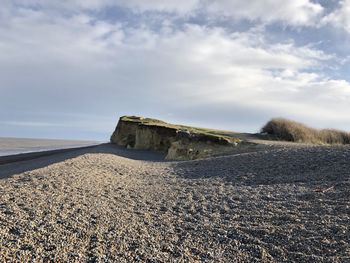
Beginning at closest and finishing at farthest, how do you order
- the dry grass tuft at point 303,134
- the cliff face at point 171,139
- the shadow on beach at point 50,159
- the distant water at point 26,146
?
the shadow on beach at point 50,159
the cliff face at point 171,139
the dry grass tuft at point 303,134
the distant water at point 26,146

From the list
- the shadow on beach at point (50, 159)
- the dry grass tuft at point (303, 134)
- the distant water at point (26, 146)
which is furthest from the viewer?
the distant water at point (26, 146)

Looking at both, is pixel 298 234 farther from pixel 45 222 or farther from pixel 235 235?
pixel 45 222

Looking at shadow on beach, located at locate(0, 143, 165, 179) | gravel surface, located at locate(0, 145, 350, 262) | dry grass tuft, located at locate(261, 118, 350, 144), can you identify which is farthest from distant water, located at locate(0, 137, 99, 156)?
gravel surface, located at locate(0, 145, 350, 262)

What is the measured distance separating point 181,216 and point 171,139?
14.1 metres

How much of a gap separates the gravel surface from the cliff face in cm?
660

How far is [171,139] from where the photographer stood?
2023cm

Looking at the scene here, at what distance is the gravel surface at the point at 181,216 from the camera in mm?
4469

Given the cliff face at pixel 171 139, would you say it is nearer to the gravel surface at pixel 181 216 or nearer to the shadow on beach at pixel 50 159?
the shadow on beach at pixel 50 159

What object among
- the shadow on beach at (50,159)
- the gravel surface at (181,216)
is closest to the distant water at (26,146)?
the shadow on beach at (50,159)

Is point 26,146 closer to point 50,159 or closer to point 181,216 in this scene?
point 50,159

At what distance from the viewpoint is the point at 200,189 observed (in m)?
8.55

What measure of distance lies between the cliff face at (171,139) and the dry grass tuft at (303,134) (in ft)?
12.4

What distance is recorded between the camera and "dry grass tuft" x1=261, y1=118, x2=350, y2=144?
64.7 feet

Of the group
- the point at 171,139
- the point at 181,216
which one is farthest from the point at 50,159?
the point at 181,216
